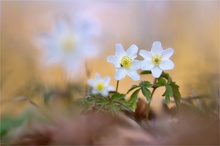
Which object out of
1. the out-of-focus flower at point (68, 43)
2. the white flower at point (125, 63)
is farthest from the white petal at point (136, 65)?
the out-of-focus flower at point (68, 43)

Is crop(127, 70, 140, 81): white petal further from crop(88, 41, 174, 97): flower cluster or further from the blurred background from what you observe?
the blurred background

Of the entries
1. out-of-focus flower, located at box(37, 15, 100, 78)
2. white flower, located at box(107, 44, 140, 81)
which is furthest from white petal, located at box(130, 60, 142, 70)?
out-of-focus flower, located at box(37, 15, 100, 78)

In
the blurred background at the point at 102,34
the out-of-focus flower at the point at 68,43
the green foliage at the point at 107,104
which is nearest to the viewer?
the green foliage at the point at 107,104

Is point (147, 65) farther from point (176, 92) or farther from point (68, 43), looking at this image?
point (68, 43)

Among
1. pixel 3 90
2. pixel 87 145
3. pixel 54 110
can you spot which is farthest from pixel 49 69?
pixel 87 145

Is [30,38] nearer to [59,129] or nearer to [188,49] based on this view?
[188,49]

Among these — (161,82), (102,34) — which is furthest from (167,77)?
(102,34)

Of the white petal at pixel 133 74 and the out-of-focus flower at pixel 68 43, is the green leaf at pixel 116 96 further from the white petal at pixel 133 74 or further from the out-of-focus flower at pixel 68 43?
the out-of-focus flower at pixel 68 43

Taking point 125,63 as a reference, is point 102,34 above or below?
above
